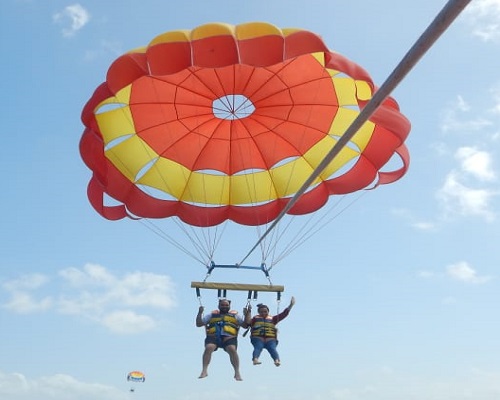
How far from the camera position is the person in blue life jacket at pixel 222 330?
31.2ft

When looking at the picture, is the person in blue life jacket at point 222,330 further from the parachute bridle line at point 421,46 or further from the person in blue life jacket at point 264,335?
the parachute bridle line at point 421,46

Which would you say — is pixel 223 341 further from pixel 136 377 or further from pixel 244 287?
pixel 136 377

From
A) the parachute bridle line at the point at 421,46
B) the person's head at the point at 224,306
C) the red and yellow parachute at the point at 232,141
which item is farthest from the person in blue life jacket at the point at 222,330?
the parachute bridle line at the point at 421,46

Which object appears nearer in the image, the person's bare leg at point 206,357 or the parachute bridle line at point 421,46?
the parachute bridle line at point 421,46

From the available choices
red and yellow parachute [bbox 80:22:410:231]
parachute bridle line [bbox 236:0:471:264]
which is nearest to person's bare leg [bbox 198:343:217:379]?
red and yellow parachute [bbox 80:22:410:231]

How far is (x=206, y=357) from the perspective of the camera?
9484mm

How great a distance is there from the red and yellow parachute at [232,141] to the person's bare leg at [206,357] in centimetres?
285

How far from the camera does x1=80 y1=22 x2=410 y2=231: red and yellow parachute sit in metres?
10.2

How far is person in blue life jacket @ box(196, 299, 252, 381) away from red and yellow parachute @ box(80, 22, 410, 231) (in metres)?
2.38

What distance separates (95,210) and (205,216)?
2111 millimetres

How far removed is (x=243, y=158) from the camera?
38.0ft

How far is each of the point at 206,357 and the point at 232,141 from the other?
13.9 ft

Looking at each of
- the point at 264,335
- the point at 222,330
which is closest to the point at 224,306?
the point at 222,330

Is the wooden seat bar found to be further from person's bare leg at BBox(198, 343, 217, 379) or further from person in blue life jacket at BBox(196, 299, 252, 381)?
person's bare leg at BBox(198, 343, 217, 379)
